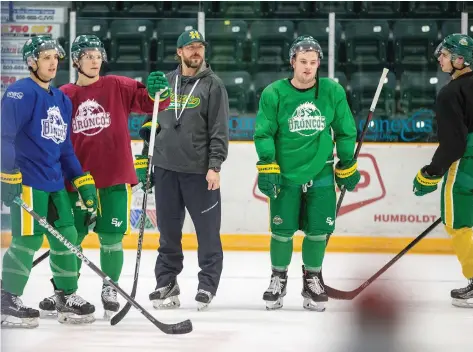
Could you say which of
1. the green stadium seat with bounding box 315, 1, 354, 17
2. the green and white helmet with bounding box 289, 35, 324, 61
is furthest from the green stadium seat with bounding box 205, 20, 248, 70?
the green and white helmet with bounding box 289, 35, 324, 61

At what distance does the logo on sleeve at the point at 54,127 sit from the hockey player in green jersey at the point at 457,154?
5.43ft

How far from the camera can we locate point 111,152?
371 centimetres

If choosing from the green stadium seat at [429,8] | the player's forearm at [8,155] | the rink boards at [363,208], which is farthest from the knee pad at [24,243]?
the green stadium seat at [429,8]

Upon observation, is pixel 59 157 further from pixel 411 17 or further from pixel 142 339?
pixel 411 17

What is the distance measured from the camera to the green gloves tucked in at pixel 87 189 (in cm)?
349

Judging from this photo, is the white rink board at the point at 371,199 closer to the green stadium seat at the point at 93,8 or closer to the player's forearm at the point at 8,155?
the green stadium seat at the point at 93,8

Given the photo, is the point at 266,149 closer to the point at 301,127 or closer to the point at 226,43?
the point at 301,127

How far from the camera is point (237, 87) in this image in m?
6.62

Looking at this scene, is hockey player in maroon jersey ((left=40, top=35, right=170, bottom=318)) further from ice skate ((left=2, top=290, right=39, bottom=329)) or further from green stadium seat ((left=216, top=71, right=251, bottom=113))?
green stadium seat ((left=216, top=71, right=251, bottom=113))

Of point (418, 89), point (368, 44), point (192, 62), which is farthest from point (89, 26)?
point (192, 62)

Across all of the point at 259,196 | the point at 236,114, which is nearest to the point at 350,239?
the point at 259,196

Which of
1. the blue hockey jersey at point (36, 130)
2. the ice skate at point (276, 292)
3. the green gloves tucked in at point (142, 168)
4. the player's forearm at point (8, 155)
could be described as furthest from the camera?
the green gloves tucked in at point (142, 168)

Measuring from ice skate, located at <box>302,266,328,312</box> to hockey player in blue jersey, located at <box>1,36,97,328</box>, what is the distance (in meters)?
0.98

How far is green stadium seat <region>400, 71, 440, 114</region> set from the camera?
6.44 meters
